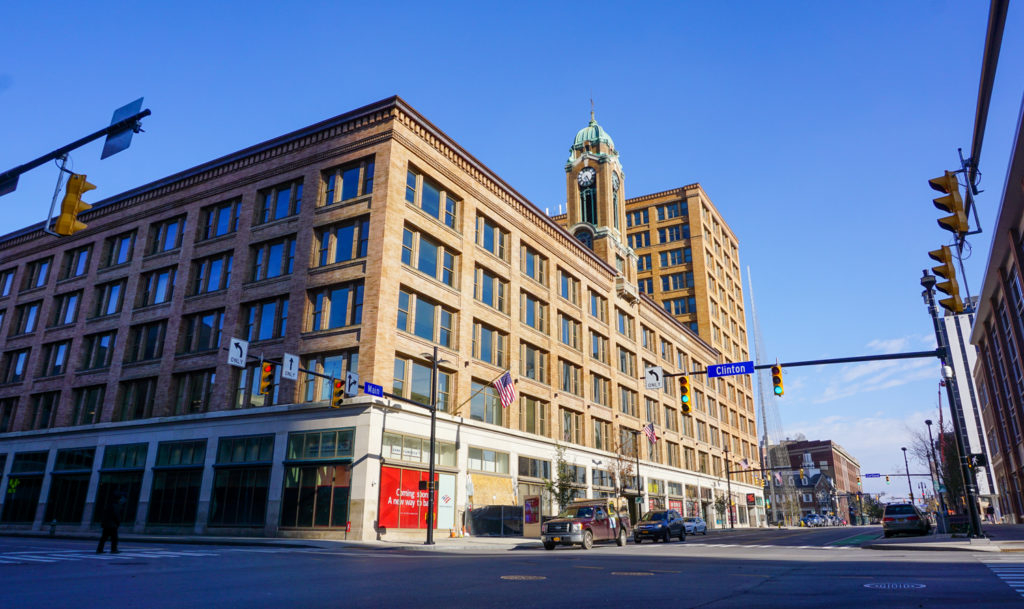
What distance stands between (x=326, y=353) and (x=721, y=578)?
86.0 feet

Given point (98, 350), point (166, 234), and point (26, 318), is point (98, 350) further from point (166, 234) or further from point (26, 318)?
point (26, 318)

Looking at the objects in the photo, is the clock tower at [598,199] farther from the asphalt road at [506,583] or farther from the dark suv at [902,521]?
the asphalt road at [506,583]

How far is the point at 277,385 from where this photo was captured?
35469 millimetres

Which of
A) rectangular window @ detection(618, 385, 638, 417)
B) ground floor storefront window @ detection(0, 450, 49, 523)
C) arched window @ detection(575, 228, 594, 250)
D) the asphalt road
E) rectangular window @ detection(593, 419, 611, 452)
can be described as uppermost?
arched window @ detection(575, 228, 594, 250)

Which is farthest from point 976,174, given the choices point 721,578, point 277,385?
point 277,385

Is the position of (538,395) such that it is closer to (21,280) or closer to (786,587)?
(786,587)

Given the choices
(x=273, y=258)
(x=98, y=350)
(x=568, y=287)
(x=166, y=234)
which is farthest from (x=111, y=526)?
(x=568, y=287)

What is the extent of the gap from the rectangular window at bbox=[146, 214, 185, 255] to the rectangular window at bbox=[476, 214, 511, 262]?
1972 cm

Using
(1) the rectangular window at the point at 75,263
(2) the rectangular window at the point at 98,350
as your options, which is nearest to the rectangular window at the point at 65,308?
(1) the rectangular window at the point at 75,263

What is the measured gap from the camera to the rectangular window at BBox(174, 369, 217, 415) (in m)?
38.6

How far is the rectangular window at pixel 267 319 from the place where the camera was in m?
37.2

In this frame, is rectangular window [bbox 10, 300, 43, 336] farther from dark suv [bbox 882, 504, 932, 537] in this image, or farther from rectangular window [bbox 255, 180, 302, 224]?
dark suv [bbox 882, 504, 932, 537]

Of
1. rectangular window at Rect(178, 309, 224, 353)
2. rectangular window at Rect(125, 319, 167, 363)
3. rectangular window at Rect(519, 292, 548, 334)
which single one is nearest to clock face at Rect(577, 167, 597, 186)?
rectangular window at Rect(519, 292, 548, 334)

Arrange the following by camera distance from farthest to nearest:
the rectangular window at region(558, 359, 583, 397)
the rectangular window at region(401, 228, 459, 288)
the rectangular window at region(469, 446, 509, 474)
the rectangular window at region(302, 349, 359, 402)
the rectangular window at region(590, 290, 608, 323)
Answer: the rectangular window at region(590, 290, 608, 323) → the rectangular window at region(558, 359, 583, 397) → the rectangular window at region(469, 446, 509, 474) → the rectangular window at region(401, 228, 459, 288) → the rectangular window at region(302, 349, 359, 402)
